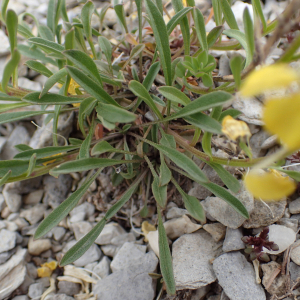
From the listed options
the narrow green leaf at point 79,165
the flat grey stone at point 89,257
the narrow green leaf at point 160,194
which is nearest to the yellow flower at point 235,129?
the narrow green leaf at point 160,194

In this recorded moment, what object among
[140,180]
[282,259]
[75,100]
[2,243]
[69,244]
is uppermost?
[75,100]

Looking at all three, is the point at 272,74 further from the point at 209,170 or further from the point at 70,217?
the point at 70,217

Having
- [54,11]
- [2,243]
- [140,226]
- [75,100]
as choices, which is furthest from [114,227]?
[54,11]

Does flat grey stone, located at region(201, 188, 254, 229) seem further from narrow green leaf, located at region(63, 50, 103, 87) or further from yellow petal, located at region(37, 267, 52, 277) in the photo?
yellow petal, located at region(37, 267, 52, 277)

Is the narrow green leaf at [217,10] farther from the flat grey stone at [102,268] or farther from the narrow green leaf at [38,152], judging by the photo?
the flat grey stone at [102,268]

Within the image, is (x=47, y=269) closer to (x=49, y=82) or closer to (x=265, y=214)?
(x=49, y=82)

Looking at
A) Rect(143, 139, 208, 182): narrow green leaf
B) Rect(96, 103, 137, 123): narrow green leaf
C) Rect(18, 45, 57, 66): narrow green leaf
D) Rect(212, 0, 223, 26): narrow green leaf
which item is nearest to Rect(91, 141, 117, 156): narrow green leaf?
Rect(96, 103, 137, 123): narrow green leaf

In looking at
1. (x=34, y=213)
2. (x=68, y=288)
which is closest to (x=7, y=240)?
(x=34, y=213)
